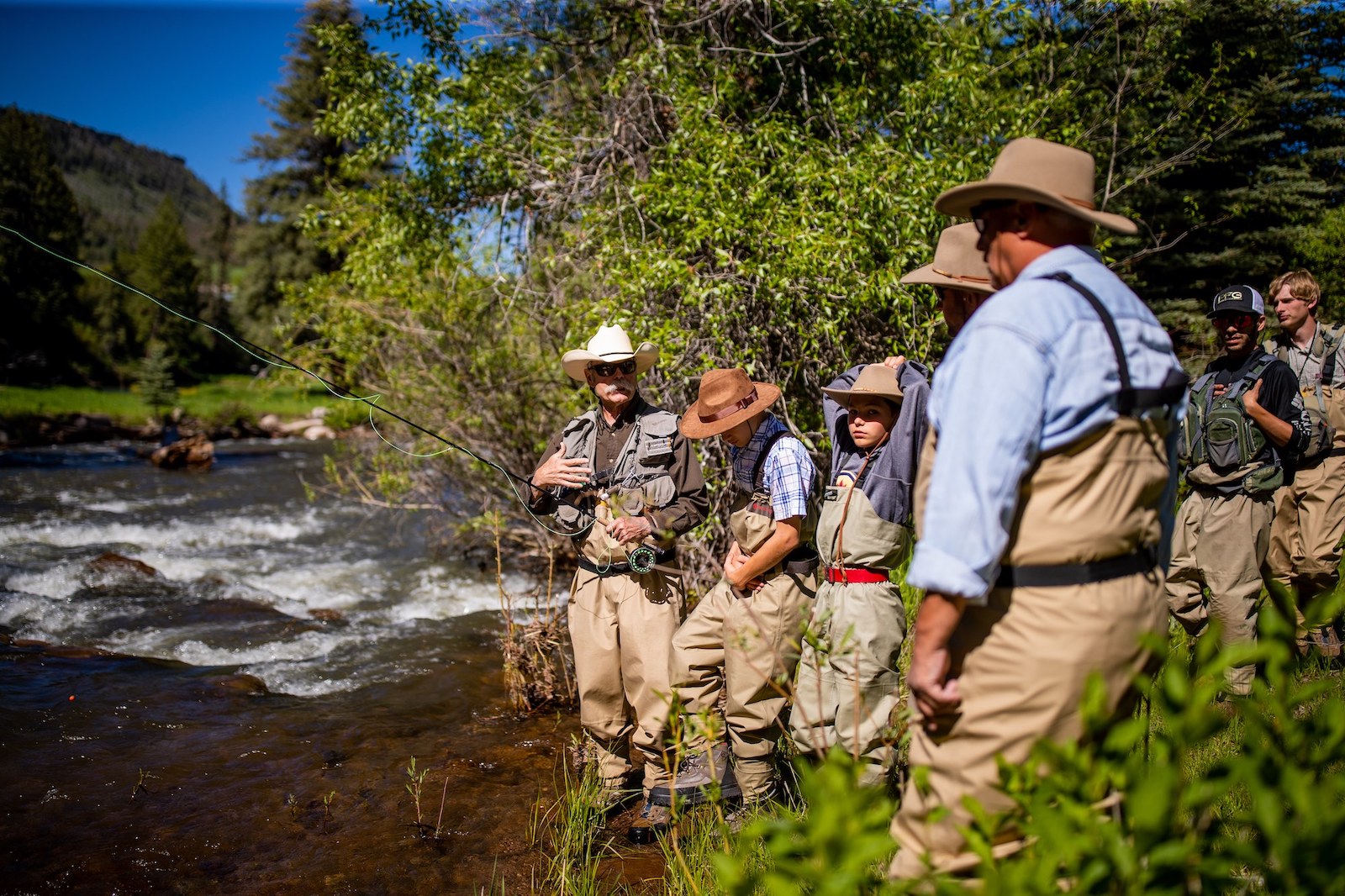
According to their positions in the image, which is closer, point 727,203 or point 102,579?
point 727,203

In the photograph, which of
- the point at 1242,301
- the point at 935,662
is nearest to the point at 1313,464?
the point at 1242,301

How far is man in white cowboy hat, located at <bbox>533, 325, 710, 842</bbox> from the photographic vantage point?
4.20 metres

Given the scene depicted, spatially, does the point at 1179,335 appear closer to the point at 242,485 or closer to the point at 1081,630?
the point at 1081,630

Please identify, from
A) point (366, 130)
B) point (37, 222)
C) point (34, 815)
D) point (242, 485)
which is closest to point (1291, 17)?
point (366, 130)

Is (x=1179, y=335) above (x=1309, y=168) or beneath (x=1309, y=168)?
beneath

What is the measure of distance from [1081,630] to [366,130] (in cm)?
814

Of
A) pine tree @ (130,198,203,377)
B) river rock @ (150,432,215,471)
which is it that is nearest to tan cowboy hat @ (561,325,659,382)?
river rock @ (150,432,215,471)

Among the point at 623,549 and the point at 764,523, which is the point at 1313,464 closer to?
the point at 764,523

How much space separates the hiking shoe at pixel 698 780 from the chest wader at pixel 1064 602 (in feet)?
6.98

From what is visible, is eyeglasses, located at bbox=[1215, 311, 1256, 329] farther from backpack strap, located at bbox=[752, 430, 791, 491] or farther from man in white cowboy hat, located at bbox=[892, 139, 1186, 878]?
man in white cowboy hat, located at bbox=[892, 139, 1186, 878]

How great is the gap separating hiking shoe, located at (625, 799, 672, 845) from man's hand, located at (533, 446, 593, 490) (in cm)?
157

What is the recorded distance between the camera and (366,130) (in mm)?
8305

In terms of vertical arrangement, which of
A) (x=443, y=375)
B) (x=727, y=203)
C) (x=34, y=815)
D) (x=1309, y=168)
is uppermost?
(x=1309, y=168)

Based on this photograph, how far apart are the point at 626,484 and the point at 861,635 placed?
4.58 feet
